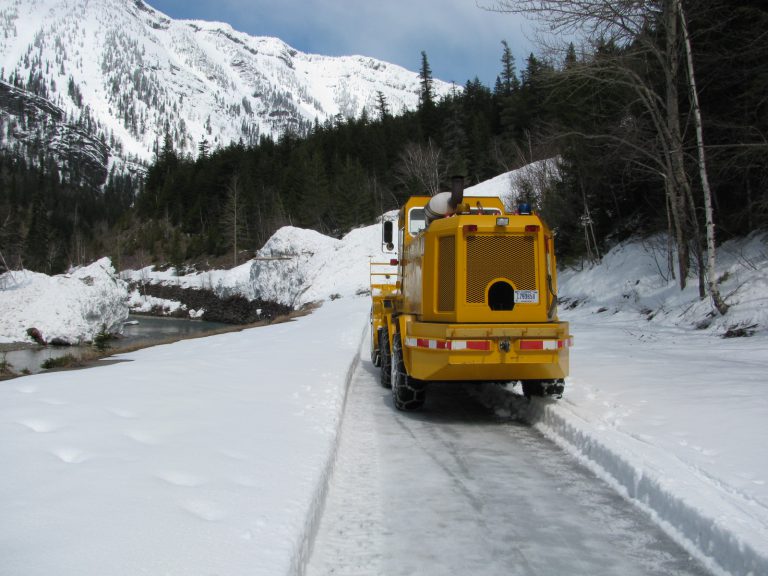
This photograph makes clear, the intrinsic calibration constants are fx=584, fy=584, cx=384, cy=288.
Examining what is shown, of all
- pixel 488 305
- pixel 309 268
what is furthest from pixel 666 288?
pixel 309 268

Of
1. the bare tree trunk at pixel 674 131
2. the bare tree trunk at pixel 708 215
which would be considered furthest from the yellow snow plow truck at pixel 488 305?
the bare tree trunk at pixel 674 131

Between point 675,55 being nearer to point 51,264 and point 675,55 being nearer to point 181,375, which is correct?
point 181,375

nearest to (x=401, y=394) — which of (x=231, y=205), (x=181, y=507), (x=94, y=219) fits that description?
(x=181, y=507)

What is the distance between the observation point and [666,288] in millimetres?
18297

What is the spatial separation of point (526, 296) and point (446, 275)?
1007 millimetres

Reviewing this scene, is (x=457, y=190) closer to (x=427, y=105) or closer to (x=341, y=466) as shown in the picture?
(x=341, y=466)

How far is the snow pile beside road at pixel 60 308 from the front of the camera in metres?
31.9

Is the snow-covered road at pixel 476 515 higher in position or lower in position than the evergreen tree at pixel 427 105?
lower

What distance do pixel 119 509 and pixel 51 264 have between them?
344ft

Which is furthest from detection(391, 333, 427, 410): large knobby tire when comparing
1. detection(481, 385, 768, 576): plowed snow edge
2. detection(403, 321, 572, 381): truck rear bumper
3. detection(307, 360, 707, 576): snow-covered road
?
detection(481, 385, 768, 576): plowed snow edge

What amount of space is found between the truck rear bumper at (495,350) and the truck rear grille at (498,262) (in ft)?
1.56

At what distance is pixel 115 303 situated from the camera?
36.5m

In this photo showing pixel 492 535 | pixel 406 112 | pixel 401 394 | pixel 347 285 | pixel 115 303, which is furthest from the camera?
pixel 406 112

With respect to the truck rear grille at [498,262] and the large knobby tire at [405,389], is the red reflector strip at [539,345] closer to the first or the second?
the truck rear grille at [498,262]
